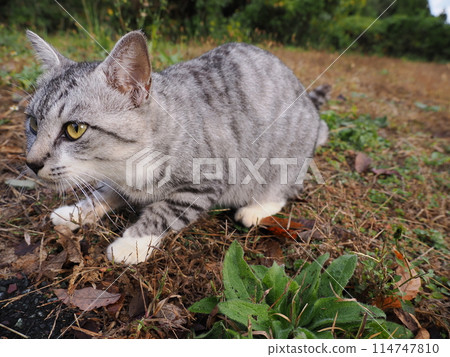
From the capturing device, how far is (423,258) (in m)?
1.96

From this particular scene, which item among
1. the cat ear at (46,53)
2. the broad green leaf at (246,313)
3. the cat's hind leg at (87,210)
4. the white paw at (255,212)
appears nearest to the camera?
the broad green leaf at (246,313)

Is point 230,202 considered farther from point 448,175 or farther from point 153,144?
point 448,175

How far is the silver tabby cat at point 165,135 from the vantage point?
1771 mm

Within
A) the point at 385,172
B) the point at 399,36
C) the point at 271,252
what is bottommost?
the point at 385,172

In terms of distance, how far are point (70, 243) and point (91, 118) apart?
664 millimetres

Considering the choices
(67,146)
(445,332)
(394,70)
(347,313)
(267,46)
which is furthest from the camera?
(394,70)

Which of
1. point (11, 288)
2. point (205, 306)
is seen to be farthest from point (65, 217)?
point (205, 306)

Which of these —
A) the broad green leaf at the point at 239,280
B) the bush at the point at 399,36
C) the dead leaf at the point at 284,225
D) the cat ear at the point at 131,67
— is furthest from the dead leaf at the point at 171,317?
the bush at the point at 399,36

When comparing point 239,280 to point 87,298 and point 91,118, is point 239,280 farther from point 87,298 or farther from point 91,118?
point 91,118

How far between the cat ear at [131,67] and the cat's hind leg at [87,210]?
2.04 feet

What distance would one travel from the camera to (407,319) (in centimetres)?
152

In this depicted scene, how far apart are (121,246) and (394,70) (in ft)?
21.7

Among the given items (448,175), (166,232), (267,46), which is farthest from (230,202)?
(267,46)

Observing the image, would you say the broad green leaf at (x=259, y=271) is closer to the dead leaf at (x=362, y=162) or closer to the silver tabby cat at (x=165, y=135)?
the silver tabby cat at (x=165, y=135)
